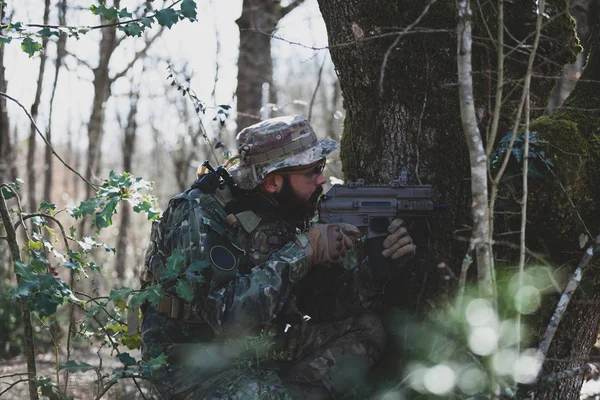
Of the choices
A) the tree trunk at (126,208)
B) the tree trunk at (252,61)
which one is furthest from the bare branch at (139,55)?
the tree trunk at (252,61)

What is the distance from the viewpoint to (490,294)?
282 cm

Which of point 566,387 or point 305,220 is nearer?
point 566,387

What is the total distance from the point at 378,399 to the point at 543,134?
155 centimetres

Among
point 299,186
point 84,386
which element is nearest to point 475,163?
point 299,186

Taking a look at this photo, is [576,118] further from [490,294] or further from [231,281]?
[231,281]

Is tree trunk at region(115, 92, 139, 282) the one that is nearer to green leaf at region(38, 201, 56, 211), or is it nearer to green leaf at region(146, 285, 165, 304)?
green leaf at region(38, 201, 56, 211)

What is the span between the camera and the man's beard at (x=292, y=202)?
12.6 ft

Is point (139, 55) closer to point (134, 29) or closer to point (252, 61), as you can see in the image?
point (252, 61)

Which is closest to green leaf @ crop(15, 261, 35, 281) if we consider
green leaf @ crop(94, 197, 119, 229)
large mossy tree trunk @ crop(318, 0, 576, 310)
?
green leaf @ crop(94, 197, 119, 229)

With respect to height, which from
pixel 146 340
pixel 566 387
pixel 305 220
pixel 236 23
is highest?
pixel 236 23

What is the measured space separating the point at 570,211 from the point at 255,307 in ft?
5.34

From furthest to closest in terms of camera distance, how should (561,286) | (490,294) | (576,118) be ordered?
1. (576,118)
2. (561,286)
3. (490,294)

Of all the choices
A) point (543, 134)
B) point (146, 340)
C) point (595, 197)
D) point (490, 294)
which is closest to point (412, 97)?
point (543, 134)

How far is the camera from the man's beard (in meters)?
3.86
